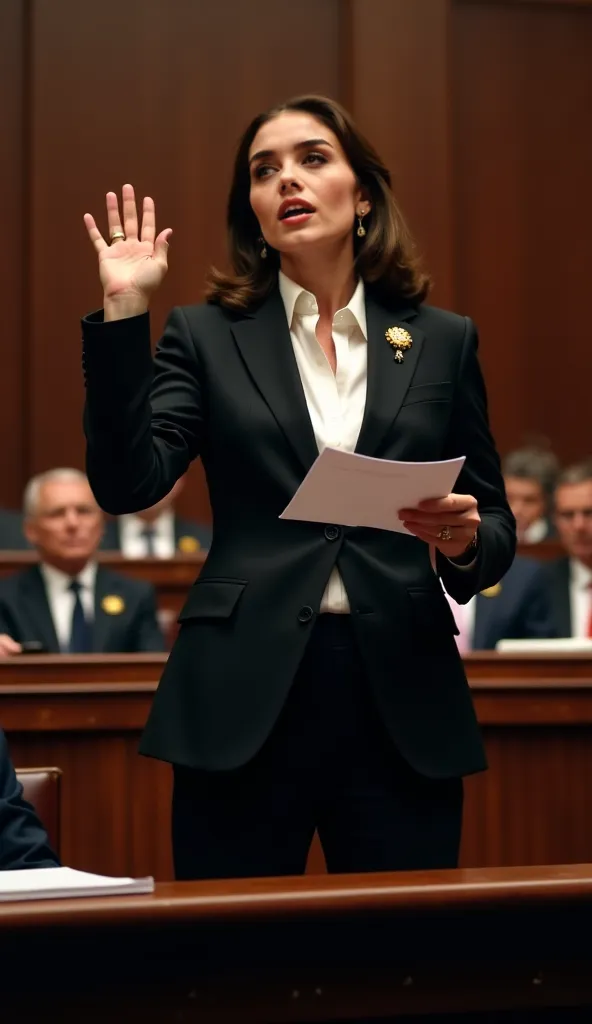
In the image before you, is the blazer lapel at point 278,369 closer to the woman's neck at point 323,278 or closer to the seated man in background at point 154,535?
the woman's neck at point 323,278

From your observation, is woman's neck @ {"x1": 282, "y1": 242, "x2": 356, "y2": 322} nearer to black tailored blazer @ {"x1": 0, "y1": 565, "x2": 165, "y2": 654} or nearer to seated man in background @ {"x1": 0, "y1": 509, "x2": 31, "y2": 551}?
black tailored blazer @ {"x1": 0, "y1": 565, "x2": 165, "y2": 654}

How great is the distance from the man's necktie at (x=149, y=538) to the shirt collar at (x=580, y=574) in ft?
6.16

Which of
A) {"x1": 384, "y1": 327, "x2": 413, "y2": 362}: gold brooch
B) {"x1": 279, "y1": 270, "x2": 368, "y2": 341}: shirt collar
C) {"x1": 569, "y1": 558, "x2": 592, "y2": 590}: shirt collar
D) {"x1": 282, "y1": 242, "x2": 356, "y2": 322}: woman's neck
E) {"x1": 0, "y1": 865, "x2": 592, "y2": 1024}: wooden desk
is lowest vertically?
{"x1": 0, "y1": 865, "x2": 592, "y2": 1024}: wooden desk

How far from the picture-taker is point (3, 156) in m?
6.66

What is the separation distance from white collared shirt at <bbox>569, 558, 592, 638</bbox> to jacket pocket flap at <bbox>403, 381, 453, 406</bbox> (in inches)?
129

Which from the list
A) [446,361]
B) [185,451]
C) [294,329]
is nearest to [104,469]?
[185,451]

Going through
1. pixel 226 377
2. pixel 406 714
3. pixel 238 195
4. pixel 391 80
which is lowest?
pixel 406 714

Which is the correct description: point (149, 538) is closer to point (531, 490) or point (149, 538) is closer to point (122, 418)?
point (531, 490)

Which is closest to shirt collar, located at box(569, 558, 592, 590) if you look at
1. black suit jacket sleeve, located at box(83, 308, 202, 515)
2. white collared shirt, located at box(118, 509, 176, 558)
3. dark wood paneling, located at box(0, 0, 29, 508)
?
white collared shirt, located at box(118, 509, 176, 558)

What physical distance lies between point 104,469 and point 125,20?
19.0 feet

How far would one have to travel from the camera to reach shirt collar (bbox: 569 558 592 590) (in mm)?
4906

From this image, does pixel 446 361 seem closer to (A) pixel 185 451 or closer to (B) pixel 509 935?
(A) pixel 185 451

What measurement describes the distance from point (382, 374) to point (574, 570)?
3406 mm

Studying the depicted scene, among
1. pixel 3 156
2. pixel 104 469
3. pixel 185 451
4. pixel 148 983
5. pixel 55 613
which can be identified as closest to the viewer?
pixel 148 983
